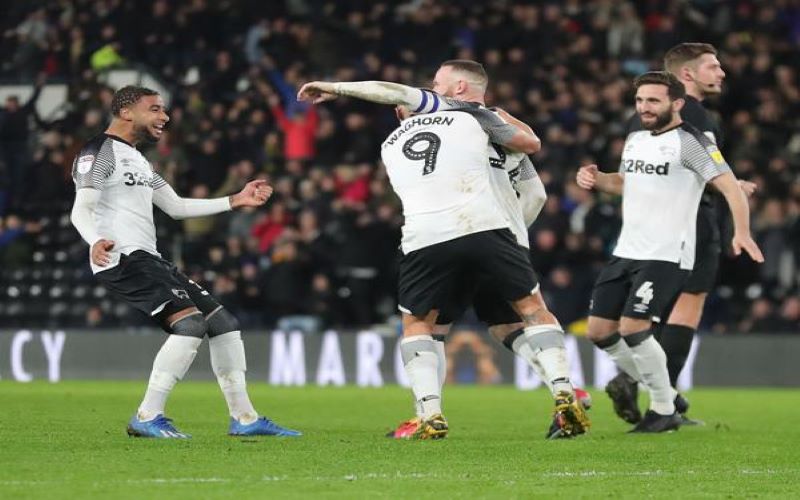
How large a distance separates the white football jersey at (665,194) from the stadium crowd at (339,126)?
8.66 metres

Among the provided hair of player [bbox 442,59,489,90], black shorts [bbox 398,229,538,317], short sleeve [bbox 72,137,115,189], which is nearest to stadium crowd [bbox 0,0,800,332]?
hair of player [bbox 442,59,489,90]

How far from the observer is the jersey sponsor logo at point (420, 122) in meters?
9.24

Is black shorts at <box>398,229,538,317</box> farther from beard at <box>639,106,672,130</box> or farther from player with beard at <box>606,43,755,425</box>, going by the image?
player with beard at <box>606,43,755,425</box>

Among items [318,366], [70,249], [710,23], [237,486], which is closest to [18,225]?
[70,249]

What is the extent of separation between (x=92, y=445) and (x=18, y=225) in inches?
527

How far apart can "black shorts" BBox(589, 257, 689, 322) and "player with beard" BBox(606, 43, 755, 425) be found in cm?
63

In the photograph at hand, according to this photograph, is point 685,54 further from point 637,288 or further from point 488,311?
point 488,311

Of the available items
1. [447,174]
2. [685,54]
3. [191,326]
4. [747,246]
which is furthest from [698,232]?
[191,326]

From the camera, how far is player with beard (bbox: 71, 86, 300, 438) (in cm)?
Answer: 914

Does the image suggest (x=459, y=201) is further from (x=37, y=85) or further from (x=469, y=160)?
(x=37, y=85)

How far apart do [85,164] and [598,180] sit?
3.30 m

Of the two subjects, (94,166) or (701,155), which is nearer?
(94,166)

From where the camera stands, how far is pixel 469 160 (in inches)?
361

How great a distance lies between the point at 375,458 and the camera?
26.5 ft
